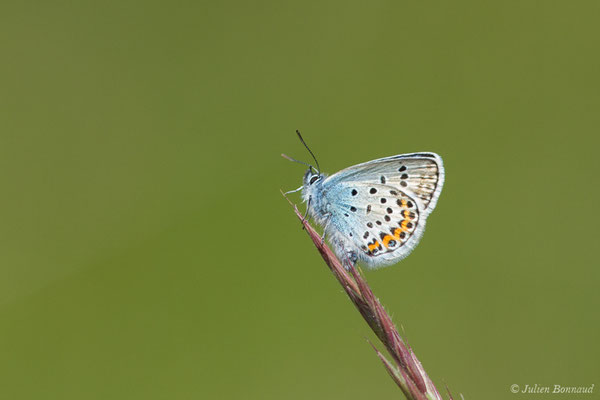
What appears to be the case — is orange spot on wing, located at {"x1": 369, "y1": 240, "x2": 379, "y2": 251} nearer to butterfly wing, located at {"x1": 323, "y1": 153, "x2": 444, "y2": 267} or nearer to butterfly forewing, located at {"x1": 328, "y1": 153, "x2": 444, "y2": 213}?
butterfly wing, located at {"x1": 323, "y1": 153, "x2": 444, "y2": 267}

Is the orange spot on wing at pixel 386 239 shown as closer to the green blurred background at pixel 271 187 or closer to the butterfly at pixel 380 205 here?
the butterfly at pixel 380 205

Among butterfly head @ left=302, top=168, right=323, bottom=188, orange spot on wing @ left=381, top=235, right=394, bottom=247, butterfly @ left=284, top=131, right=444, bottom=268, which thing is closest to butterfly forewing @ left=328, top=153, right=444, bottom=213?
butterfly @ left=284, top=131, right=444, bottom=268

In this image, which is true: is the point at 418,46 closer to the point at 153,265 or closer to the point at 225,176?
the point at 225,176

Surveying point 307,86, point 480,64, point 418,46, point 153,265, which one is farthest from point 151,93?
point 480,64

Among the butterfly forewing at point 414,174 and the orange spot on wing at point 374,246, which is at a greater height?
the butterfly forewing at point 414,174

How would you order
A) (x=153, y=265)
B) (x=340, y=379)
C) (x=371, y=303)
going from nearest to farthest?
(x=371, y=303) → (x=340, y=379) → (x=153, y=265)

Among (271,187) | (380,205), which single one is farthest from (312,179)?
(271,187)

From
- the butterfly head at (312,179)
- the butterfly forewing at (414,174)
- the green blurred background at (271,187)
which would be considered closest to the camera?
the butterfly forewing at (414,174)

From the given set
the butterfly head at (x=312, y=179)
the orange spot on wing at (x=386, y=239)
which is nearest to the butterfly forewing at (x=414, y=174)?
the orange spot on wing at (x=386, y=239)
